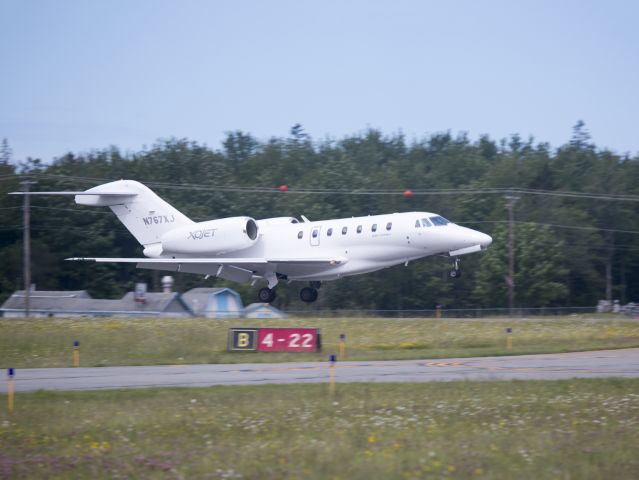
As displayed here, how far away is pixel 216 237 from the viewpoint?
36688 mm

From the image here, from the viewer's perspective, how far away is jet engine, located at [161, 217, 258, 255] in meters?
36.5

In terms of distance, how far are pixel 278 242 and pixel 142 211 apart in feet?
21.1

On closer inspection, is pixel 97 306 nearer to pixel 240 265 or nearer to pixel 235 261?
pixel 240 265

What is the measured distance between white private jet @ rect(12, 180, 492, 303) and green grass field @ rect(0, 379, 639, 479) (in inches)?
601

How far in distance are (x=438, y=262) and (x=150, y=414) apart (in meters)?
48.1

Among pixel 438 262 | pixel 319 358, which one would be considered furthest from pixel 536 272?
pixel 319 358

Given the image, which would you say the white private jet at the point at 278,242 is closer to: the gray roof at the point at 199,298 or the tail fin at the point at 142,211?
the tail fin at the point at 142,211

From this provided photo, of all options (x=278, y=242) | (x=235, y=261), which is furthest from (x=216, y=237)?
(x=278, y=242)

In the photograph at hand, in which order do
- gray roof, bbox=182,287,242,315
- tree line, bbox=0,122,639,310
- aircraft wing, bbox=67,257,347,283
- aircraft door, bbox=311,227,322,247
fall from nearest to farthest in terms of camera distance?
aircraft wing, bbox=67,257,347,283 → aircraft door, bbox=311,227,322,247 → gray roof, bbox=182,287,242,315 → tree line, bbox=0,122,639,310

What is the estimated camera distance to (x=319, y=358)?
82.4ft

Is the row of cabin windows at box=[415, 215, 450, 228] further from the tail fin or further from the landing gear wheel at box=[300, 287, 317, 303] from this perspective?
the tail fin

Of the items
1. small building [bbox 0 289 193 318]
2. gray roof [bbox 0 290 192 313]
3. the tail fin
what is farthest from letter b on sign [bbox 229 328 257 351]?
gray roof [bbox 0 290 192 313]

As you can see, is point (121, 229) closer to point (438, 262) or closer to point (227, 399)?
point (438, 262)

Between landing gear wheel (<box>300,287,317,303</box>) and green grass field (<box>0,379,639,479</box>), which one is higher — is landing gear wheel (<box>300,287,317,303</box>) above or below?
above
